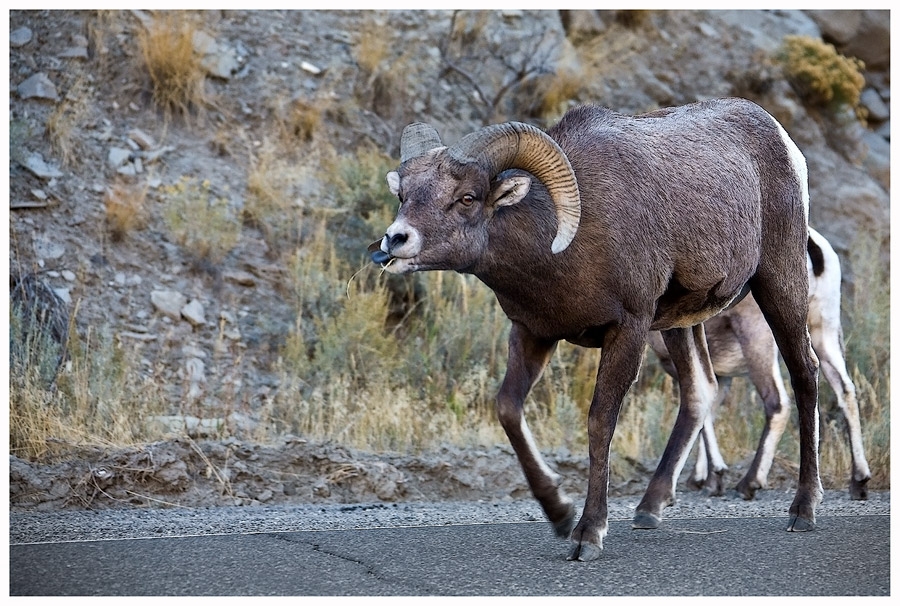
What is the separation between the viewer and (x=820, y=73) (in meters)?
17.2

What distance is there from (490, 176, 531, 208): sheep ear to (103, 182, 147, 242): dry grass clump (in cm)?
750

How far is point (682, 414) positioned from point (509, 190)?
7.26 feet

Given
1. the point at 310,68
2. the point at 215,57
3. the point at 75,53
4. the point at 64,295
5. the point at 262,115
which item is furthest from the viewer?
the point at 310,68

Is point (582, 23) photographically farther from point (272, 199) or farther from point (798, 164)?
point (798, 164)

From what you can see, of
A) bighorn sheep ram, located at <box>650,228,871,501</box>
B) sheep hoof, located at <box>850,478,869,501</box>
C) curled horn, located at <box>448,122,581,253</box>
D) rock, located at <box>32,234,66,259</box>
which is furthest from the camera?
rock, located at <box>32,234,66,259</box>

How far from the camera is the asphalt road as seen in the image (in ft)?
16.8

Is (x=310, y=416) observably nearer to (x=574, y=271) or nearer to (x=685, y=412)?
(x=685, y=412)

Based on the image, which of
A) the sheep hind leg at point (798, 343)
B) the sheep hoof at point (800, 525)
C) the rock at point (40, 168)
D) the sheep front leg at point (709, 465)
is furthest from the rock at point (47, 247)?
the sheep hoof at point (800, 525)

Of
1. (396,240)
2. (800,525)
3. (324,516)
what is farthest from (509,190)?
(800,525)

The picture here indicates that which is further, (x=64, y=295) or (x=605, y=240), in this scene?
(x=64, y=295)

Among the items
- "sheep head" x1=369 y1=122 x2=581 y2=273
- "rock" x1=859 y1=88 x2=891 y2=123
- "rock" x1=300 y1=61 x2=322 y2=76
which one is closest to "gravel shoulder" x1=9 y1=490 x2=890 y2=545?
"sheep head" x1=369 y1=122 x2=581 y2=273

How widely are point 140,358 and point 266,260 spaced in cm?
226

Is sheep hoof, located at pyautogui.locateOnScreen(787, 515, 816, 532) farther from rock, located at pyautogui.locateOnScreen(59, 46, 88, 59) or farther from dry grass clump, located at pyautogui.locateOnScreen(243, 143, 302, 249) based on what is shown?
rock, located at pyautogui.locateOnScreen(59, 46, 88, 59)

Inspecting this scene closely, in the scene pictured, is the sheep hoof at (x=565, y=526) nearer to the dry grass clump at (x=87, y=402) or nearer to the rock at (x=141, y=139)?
the dry grass clump at (x=87, y=402)
